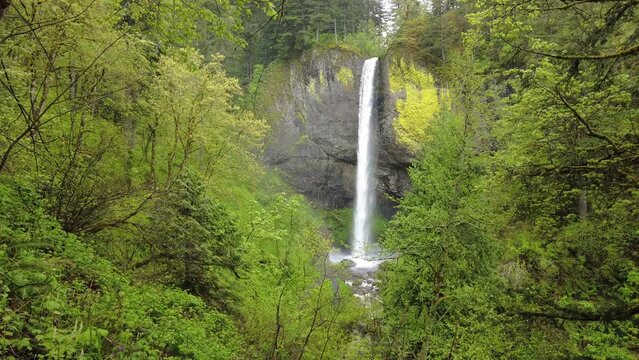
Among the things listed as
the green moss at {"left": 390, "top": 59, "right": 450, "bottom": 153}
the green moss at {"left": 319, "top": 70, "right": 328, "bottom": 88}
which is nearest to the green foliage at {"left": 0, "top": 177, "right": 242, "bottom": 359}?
the green moss at {"left": 390, "top": 59, "right": 450, "bottom": 153}

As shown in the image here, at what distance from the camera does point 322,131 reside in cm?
3281

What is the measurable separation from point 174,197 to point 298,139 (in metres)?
27.3

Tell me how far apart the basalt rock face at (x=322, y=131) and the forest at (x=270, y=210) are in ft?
48.7

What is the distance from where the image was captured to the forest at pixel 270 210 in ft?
12.0

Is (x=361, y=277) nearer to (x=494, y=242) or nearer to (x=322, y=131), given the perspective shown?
(x=494, y=242)

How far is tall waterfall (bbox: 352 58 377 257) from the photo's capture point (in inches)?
1204

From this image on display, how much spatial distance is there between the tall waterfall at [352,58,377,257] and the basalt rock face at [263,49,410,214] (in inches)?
24.1

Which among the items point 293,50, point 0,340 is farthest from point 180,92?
point 293,50

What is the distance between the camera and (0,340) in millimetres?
2367

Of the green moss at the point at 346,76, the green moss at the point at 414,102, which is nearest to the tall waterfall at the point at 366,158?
the green moss at the point at 346,76

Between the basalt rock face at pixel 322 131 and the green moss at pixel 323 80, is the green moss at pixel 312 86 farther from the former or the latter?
the green moss at pixel 323 80

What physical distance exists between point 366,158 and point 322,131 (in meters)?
4.68

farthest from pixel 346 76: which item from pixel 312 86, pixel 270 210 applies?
pixel 270 210

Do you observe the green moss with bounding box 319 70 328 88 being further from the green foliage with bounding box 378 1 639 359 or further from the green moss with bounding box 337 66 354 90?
the green foliage with bounding box 378 1 639 359
